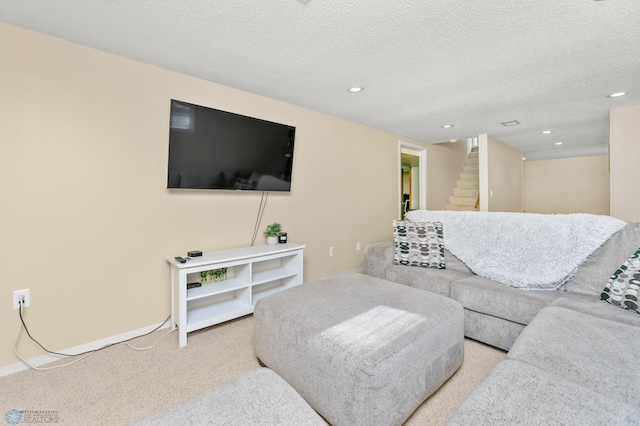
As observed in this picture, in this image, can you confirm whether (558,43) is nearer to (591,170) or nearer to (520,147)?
(520,147)

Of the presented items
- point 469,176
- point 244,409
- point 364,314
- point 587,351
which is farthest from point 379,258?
point 469,176

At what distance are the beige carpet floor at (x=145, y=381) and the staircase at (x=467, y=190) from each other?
4292 millimetres

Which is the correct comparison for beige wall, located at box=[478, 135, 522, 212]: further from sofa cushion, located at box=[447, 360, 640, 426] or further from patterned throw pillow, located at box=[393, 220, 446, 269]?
sofa cushion, located at box=[447, 360, 640, 426]

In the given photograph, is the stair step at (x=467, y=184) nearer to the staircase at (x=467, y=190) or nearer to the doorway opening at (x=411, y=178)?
the staircase at (x=467, y=190)

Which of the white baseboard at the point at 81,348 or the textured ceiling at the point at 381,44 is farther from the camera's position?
the white baseboard at the point at 81,348

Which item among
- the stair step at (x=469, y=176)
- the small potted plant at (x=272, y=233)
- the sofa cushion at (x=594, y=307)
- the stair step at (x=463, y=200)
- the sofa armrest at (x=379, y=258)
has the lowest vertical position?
the sofa cushion at (x=594, y=307)

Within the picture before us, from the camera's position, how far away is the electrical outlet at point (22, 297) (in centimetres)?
181

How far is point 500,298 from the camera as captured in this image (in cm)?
196

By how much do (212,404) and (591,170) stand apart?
920cm

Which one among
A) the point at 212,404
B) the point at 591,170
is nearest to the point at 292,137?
the point at 212,404

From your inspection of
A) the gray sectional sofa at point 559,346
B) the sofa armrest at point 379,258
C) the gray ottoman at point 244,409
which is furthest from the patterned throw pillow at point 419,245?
the gray ottoman at point 244,409

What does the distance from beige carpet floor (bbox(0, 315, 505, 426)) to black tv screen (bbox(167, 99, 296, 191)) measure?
1.27 meters

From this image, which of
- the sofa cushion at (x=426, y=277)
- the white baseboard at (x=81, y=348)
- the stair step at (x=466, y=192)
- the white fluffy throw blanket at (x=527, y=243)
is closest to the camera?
the white baseboard at (x=81, y=348)

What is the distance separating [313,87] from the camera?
2691mm
